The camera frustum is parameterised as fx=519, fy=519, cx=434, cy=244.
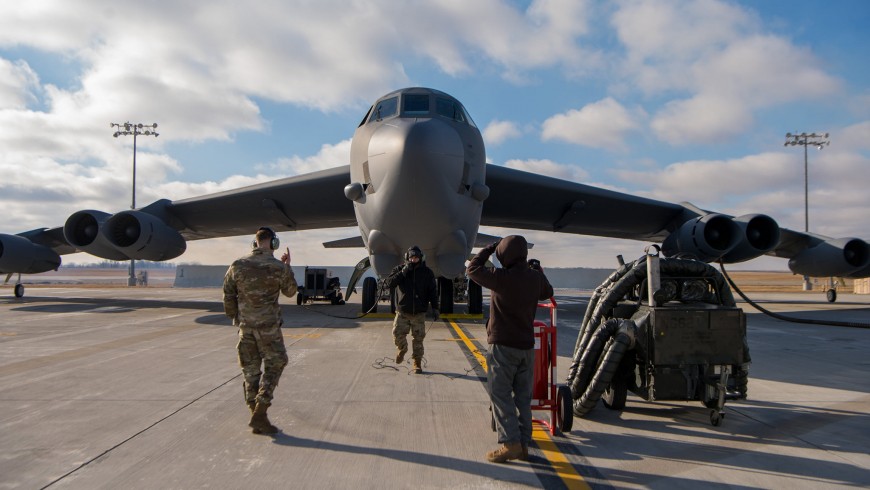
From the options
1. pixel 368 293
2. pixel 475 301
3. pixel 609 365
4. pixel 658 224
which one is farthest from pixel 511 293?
pixel 658 224

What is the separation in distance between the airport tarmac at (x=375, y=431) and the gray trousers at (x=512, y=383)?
0.27m

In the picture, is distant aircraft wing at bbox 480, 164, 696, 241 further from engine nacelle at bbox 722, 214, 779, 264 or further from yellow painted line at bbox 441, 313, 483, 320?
yellow painted line at bbox 441, 313, 483, 320

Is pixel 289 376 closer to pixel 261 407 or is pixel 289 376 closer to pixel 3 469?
pixel 261 407

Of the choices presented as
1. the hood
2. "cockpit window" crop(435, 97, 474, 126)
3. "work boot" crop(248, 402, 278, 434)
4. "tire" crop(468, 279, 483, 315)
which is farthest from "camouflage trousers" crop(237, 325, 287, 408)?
"tire" crop(468, 279, 483, 315)

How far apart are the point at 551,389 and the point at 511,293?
1.09 m

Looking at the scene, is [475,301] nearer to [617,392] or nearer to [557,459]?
[617,392]

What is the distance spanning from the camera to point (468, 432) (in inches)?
160

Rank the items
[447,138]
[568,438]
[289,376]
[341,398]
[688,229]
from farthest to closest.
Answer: [688,229], [447,138], [289,376], [341,398], [568,438]

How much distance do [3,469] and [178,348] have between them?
16.7 feet

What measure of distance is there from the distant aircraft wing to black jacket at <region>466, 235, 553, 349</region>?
33.5 ft

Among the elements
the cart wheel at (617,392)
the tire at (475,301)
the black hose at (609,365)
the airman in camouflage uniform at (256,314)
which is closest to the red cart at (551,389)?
the black hose at (609,365)

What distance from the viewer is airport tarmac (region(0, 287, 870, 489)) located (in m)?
3.20

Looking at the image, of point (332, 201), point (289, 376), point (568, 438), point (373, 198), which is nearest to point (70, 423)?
point (289, 376)

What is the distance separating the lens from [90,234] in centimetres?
1509
